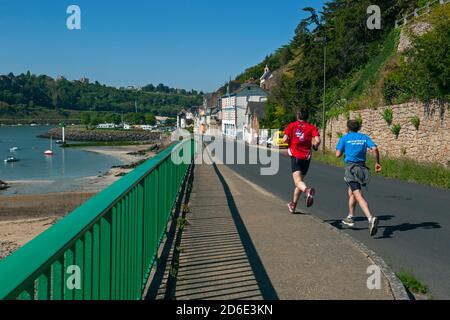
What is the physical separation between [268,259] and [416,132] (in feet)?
56.0

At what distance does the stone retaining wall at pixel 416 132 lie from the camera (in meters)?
19.1

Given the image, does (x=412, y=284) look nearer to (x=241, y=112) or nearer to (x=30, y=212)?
(x=30, y=212)

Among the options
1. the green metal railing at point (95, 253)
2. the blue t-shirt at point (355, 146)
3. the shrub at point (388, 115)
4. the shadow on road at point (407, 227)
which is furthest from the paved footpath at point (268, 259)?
the shrub at point (388, 115)

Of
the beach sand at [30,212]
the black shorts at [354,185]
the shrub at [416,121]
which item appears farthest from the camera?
the beach sand at [30,212]

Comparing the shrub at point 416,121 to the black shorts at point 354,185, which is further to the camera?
the shrub at point 416,121

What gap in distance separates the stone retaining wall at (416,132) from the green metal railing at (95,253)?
16175 millimetres

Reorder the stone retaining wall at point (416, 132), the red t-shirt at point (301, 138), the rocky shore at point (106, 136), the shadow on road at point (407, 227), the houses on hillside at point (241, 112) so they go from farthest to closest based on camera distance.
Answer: the rocky shore at point (106, 136) → the houses on hillside at point (241, 112) → the stone retaining wall at point (416, 132) → the red t-shirt at point (301, 138) → the shadow on road at point (407, 227)

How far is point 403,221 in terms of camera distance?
9570 millimetres

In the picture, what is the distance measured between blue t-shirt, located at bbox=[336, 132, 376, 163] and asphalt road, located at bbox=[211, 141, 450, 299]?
1194 millimetres

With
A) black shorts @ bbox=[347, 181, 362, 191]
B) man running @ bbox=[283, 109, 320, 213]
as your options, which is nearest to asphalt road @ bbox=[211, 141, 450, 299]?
black shorts @ bbox=[347, 181, 362, 191]

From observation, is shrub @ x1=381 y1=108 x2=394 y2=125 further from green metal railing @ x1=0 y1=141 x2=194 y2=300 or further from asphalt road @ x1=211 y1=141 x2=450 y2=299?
green metal railing @ x1=0 y1=141 x2=194 y2=300

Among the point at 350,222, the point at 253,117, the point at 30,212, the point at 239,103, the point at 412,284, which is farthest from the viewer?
the point at 239,103

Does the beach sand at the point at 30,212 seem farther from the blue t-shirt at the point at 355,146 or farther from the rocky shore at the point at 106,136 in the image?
the rocky shore at the point at 106,136

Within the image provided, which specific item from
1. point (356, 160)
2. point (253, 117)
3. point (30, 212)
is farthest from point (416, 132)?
point (253, 117)
